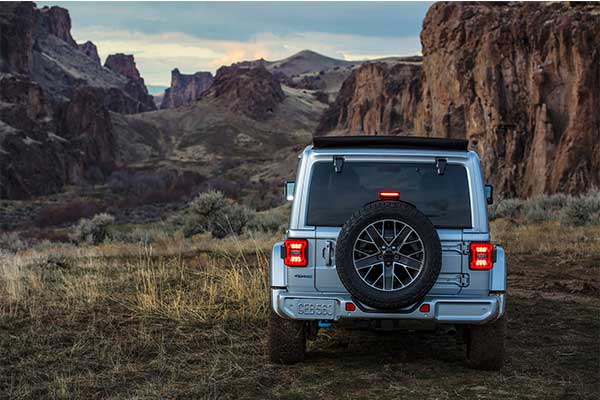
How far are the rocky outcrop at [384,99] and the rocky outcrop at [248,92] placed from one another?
5215 cm

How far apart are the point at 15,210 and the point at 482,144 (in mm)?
42791

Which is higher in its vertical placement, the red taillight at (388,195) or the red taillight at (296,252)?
the red taillight at (388,195)

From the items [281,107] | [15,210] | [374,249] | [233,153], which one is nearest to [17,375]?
[374,249]

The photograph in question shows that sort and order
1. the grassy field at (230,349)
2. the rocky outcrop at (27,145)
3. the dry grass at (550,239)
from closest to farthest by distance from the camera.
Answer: the grassy field at (230,349), the dry grass at (550,239), the rocky outcrop at (27,145)

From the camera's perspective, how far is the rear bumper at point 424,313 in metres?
5.35

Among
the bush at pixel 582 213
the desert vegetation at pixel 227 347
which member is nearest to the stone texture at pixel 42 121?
the bush at pixel 582 213

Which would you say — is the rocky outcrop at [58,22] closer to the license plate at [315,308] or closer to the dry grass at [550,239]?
the dry grass at [550,239]

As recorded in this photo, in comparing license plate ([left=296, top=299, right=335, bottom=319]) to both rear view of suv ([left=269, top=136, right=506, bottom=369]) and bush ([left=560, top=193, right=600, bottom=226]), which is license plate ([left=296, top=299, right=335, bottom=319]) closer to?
rear view of suv ([left=269, top=136, right=506, bottom=369])

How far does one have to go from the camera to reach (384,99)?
253ft

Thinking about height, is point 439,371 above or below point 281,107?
below

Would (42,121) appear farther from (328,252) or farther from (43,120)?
(328,252)

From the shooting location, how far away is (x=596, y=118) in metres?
26.9

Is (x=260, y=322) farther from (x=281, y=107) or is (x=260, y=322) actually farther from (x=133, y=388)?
(x=281, y=107)

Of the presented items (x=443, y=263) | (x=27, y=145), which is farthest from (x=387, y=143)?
(x=27, y=145)
